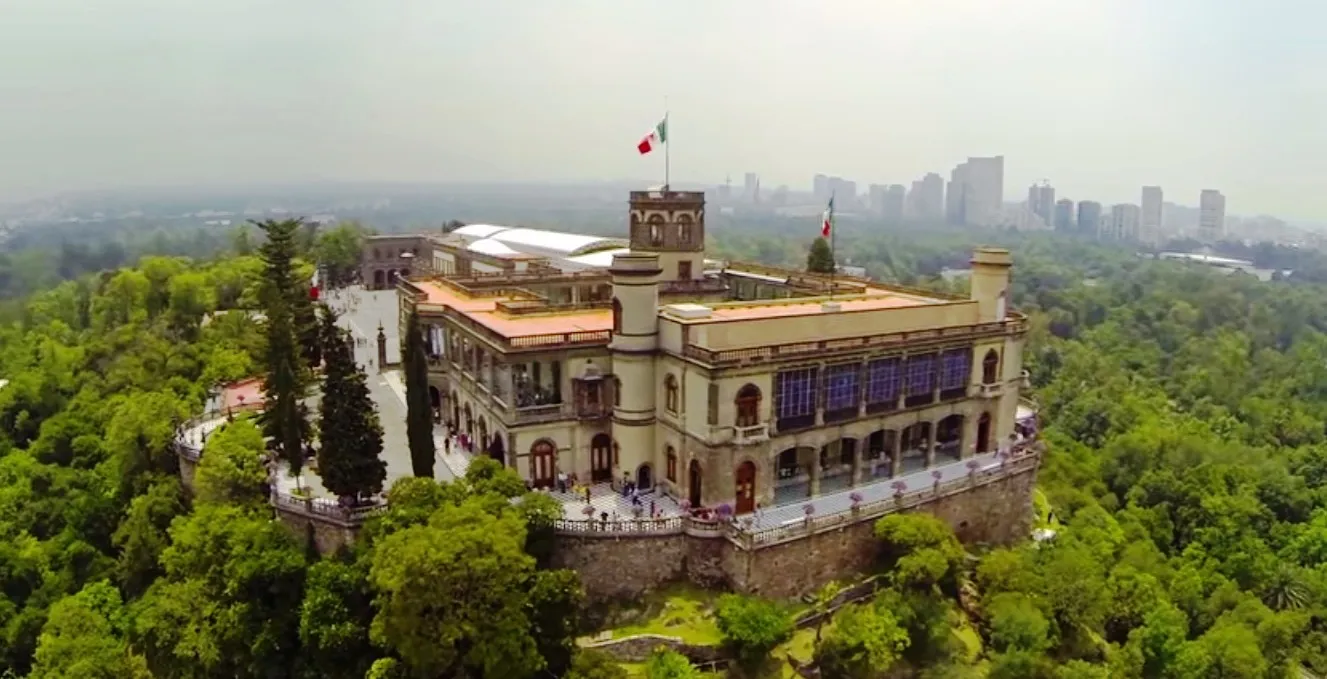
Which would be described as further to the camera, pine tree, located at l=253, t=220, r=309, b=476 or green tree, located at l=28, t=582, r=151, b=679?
pine tree, located at l=253, t=220, r=309, b=476

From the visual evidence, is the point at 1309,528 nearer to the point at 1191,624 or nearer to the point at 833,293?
the point at 1191,624

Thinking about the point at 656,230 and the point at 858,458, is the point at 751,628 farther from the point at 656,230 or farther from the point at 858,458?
the point at 656,230

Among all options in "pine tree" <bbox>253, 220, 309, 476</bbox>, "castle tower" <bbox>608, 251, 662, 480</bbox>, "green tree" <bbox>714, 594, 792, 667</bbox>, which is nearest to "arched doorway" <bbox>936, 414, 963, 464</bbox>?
"castle tower" <bbox>608, 251, 662, 480</bbox>

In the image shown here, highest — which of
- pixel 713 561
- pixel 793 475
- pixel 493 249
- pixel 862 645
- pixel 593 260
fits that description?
pixel 493 249

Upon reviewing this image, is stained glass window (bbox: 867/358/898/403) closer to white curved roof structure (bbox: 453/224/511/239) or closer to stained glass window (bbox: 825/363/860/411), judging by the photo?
stained glass window (bbox: 825/363/860/411)

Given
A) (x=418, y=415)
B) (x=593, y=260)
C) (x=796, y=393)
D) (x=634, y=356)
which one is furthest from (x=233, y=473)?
(x=593, y=260)
